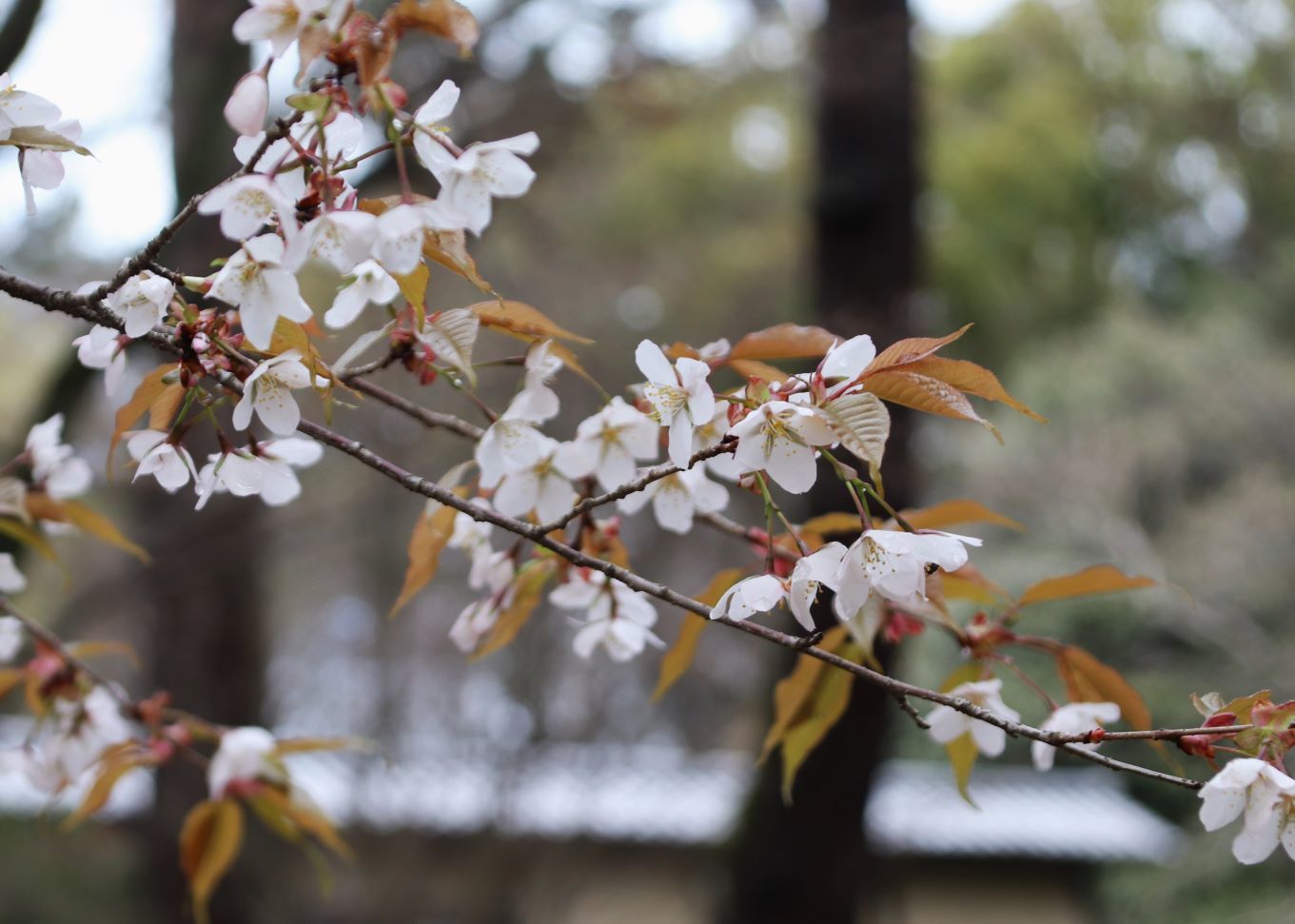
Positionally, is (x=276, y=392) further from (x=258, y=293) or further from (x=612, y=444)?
(x=612, y=444)

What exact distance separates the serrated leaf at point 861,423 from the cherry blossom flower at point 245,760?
45 centimetres

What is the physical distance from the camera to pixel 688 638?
2.11ft

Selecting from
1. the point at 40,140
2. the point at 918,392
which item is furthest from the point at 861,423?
the point at 40,140

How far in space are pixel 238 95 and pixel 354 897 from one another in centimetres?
464

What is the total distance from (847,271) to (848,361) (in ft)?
5.97

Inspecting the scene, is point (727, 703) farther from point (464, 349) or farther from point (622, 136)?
point (464, 349)

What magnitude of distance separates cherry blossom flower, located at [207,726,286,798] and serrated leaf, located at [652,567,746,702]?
25 centimetres

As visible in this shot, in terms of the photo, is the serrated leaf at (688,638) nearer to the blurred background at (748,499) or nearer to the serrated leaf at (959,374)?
the serrated leaf at (959,374)

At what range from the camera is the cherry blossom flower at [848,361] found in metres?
0.45

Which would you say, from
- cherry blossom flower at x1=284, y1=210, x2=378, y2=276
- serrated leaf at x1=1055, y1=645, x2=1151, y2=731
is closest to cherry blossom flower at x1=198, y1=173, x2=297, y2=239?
cherry blossom flower at x1=284, y1=210, x2=378, y2=276

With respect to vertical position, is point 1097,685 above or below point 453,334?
below

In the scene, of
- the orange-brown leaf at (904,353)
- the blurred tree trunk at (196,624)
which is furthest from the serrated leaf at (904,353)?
the blurred tree trunk at (196,624)

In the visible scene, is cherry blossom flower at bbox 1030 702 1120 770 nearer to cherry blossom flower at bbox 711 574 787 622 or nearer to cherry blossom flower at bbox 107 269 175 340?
cherry blossom flower at bbox 711 574 787 622

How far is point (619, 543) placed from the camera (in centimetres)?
64
